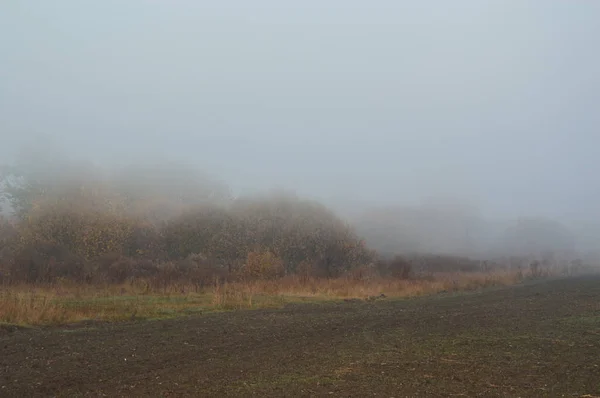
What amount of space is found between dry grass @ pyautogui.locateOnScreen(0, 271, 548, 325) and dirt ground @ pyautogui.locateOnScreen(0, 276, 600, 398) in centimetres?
159

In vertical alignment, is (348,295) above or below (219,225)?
below

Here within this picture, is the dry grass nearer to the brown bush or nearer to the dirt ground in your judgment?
the dirt ground

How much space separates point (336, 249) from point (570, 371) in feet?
129

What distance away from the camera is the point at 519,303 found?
21.4 metres

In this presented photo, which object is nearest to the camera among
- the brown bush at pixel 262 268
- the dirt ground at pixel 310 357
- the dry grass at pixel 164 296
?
the dirt ground at pixel 310 357

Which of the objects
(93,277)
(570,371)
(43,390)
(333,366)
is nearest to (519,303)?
(570,371)

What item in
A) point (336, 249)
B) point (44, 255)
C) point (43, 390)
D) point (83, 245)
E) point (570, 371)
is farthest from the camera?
point (336, 249)

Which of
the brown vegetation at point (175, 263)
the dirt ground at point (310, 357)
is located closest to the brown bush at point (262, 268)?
the brown vegetation at point (175, 263)

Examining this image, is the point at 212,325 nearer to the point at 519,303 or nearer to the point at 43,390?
the point at 43,390

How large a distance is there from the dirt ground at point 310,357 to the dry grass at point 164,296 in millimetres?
1591

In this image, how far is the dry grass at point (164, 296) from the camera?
15518mm

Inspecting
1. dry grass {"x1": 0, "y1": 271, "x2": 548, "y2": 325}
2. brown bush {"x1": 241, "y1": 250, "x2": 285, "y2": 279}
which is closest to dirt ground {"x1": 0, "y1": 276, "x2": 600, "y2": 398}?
dry grass {"x1": 0, "y1": 271, "x2": 548, "y2": 325}

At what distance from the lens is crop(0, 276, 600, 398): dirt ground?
745cm

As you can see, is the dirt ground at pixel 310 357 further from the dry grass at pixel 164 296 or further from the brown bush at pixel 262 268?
the brown bush at pixel 262 268
